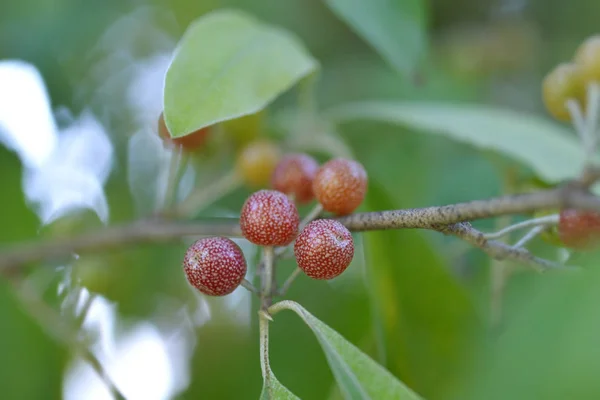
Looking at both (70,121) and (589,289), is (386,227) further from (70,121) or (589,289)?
(70,121)

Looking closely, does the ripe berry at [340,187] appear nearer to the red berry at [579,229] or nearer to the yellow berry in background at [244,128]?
the red berry at [579,229]

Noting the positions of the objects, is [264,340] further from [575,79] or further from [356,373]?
[575,79]

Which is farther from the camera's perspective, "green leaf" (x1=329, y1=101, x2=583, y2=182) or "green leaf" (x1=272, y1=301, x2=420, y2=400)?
"green leaf" (x1=329, y1=101, x2=583, y2=182)

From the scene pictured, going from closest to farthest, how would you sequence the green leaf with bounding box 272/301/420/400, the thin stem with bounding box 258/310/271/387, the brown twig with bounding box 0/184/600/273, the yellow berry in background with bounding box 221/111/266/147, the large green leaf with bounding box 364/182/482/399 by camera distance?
the brown twig with bounding box 0/184/600/273, the green leaf with bounding box 272/301/420/400, the thin stem with bounding box 258/310/271/387, the large green leaf with bounding box 364/182/482/399, the yellow berry in background with bounding box 221/111/266/147

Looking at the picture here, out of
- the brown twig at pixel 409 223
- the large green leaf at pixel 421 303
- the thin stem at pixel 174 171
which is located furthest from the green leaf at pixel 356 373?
the thin stem at pixel 174 171

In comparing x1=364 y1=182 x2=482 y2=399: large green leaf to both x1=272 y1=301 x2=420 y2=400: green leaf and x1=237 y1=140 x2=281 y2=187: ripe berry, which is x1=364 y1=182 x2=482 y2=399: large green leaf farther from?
x1=272 y1=301 x2=420 y2=400: green leaf

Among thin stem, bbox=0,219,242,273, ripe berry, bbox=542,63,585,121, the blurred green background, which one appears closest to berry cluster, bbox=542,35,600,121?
ripe berry, bbox=542,63,585,121

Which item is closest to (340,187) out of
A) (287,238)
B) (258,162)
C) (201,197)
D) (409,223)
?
(287,238)

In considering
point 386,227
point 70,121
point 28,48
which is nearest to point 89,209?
point 70,121
